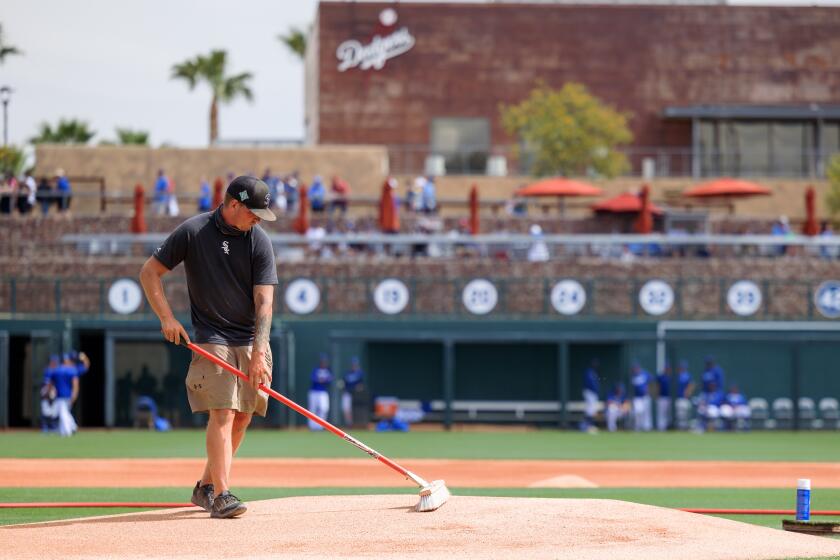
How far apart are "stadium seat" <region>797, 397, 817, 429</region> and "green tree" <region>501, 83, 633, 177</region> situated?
1919 centimetres

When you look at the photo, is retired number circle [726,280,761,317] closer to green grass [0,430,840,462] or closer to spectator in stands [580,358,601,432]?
green grass [0,430,840,462]

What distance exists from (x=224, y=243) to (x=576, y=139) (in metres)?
39.6

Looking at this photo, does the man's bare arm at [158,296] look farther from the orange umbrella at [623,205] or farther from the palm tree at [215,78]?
the palm tree at [215,78]

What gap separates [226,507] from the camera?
864 cm

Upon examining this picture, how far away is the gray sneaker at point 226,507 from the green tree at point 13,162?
31539 mm

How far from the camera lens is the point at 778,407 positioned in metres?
29.6

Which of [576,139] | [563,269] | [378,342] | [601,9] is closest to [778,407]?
[563,269]

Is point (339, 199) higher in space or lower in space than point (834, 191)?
lower

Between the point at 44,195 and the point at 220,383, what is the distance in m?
29.3

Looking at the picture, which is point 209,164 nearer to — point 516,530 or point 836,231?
point 836,231

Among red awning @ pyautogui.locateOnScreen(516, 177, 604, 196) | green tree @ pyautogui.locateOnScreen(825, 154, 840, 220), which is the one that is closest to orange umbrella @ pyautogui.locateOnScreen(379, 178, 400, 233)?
red awning @ pyautogui.locateOnScreen(516, 177, 604, 196)

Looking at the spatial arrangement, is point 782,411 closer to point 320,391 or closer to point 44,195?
point 320,391

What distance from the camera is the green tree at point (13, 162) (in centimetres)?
4276

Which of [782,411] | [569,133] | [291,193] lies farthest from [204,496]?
[569,133]
